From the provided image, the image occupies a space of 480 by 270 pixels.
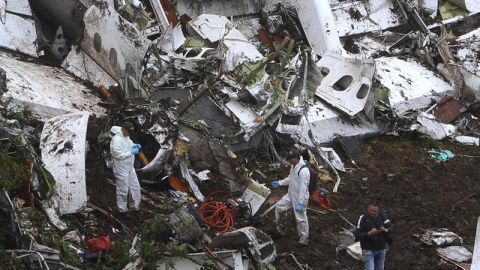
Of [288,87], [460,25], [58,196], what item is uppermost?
[58,196]

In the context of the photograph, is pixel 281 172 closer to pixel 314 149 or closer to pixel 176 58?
pixel 314 149

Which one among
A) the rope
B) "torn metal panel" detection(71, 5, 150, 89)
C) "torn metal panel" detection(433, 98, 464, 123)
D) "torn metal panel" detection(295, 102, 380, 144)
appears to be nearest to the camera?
the rope

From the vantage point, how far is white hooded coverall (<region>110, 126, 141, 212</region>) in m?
9.01

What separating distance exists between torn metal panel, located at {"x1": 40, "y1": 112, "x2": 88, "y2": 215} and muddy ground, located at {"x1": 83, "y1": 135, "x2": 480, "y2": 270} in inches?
28.2

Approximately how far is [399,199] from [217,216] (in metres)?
3.24

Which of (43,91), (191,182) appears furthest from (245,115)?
(43,91)

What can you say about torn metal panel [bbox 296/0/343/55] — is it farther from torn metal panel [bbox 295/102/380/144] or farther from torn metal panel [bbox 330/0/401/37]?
torn metal panel [bbox 295/102/380/144]

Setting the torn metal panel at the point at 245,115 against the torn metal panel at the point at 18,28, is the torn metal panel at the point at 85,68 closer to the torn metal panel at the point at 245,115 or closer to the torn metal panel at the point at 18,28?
the torn metal panel at the point at 18,28

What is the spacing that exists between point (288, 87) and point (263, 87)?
0.42 metres

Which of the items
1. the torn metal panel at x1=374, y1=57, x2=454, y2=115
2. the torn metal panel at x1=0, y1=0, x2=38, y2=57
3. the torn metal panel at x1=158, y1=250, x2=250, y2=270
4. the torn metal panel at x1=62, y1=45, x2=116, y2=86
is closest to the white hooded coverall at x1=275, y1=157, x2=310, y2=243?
the torn metal panel at x1=158, y1=250, x2=250, y2=270

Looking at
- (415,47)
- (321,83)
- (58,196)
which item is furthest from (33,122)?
(415,47)

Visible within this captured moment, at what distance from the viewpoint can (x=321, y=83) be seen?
13.6 meters

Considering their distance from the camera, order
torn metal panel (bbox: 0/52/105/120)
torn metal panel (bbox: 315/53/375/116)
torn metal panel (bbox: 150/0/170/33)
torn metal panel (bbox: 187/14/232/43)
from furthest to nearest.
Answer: torn metal panel (bbox: 187/14/232/43)
torn metal panel (bbox: 150/0/170/33)
torn metal panel (bbox: 315/53/375/116)
torn metal panel (bbox: 0/52/105/120)

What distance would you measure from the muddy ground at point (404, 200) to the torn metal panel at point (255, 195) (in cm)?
50
